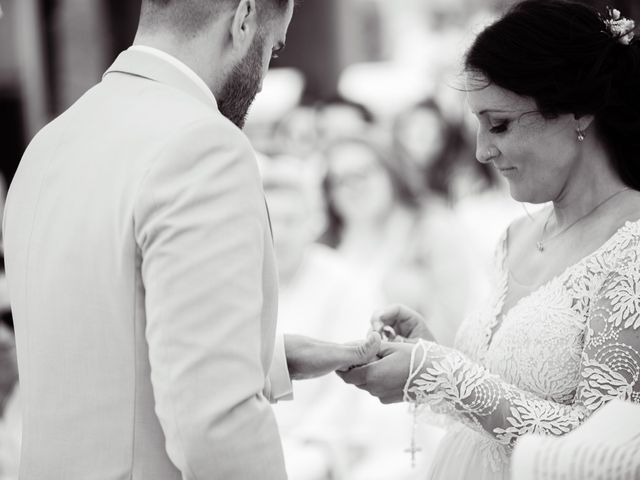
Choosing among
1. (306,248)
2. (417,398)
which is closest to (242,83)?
(417,398)

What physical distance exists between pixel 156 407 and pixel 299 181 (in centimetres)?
311

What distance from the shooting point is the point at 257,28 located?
1.65 m

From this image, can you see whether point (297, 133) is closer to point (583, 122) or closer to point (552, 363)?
point (583, 122)

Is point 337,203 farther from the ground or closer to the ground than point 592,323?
closer to the ground

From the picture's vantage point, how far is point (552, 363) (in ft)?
6.41

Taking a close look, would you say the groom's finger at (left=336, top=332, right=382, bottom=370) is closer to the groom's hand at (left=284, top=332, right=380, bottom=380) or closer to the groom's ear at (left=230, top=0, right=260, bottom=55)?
the groom's hand at (left=284, top=332, right=380, bottom=380)

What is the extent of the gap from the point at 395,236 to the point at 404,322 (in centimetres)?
301

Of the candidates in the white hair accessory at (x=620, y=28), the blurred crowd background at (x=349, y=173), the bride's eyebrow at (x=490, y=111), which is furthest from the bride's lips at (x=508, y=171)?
the white hair accessory at (x=620, y=28)

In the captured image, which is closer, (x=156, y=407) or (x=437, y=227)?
(x=156, y=407)

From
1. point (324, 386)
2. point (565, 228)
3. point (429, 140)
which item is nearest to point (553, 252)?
point (565, 228)

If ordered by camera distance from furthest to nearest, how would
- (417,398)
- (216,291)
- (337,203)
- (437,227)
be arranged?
(337,203) → (437,227) → (417,398) → (216,291)

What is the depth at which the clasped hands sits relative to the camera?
6.20ft

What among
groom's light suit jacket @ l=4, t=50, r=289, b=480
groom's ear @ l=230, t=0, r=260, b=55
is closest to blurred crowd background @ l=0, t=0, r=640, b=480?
groom's ear @ l=230, t=0, r=260, b=55

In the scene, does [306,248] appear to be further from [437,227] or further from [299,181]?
[437,227]
